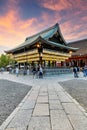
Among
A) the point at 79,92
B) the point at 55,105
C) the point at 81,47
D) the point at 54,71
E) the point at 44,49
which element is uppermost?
the point at 81,47

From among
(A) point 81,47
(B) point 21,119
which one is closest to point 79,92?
(B) point 21,119

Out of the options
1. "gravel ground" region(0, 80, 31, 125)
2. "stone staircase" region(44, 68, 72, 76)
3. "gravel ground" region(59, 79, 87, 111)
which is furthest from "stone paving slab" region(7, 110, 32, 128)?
"stone staircase" region(44, 68, 72, 76)

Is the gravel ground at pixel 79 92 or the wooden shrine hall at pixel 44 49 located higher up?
the wooden shrine hall at pixel 44 49

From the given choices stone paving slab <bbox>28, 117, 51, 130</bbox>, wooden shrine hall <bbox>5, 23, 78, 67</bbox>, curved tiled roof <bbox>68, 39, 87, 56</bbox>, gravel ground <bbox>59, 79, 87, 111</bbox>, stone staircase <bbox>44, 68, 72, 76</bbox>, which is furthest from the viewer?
curved tiled roof <bbox>68, 39, 87, 56</bbox>

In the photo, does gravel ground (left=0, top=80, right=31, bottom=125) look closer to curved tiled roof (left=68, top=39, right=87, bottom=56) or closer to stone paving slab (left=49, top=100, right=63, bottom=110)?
stone paving slab (left=49, top=100, right=63, bottom=110)

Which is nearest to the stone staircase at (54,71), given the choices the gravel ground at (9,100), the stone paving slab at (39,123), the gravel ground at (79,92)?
the gravel ground at (79,92)

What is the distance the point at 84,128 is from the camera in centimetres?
397

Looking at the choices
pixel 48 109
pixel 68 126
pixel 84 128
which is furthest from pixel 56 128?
pixel 48 109

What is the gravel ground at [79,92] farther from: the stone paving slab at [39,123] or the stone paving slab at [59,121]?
the stone paving slab at [39,123]

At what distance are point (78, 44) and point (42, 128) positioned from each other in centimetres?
4509

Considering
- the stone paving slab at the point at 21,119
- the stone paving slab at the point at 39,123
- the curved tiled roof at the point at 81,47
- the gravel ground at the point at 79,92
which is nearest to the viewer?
the stone paving slab at the point at 39,123

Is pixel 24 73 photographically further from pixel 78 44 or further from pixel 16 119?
pixel 78 44

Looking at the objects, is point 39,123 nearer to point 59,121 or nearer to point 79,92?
point 59,121

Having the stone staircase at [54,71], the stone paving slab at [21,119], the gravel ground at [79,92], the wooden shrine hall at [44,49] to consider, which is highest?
the wooden shrine hall at [44,49]
